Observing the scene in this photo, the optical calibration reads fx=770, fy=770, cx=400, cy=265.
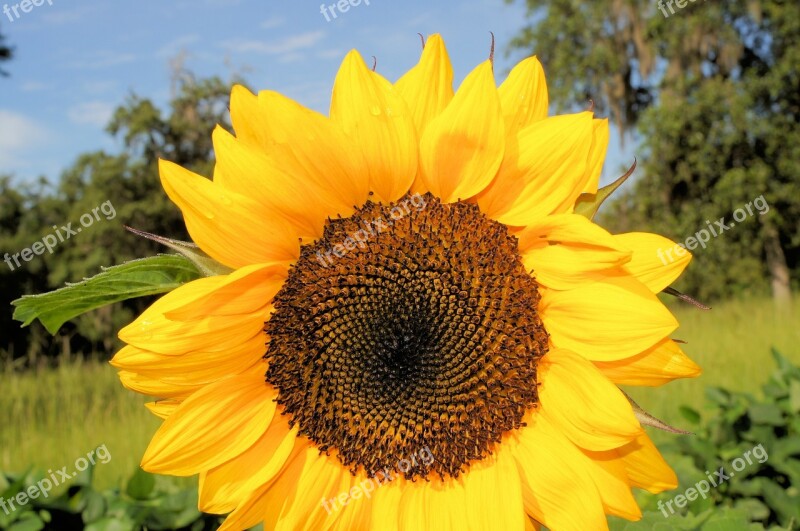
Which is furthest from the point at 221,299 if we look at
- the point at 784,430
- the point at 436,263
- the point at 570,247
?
the point at 784,430

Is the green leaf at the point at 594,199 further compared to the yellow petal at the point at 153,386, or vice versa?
the yellow petal at the point at 153,386

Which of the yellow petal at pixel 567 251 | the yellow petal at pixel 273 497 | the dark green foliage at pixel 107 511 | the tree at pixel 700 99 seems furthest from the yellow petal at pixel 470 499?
the tree at pixel 700 99

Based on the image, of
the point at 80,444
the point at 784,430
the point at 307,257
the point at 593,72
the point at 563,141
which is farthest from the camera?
the point at 593,72

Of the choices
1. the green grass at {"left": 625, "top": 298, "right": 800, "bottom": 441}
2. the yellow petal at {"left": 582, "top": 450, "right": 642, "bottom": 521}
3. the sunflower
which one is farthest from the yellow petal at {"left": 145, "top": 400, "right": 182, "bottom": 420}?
the green grass at {"left": 625, "top": 298, "right": 800, "bottom": 441}

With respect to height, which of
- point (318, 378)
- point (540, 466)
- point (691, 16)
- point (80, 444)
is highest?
point (691, 16)

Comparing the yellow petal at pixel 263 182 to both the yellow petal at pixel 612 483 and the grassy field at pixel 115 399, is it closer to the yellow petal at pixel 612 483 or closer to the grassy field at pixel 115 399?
the yellow petal at pixel 612 483

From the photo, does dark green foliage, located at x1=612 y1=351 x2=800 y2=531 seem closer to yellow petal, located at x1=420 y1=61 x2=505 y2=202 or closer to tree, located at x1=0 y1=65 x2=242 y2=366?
yellow petal, located at x1=420 y1=61 x2=505 y2=202

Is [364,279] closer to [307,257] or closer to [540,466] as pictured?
[307,257]
